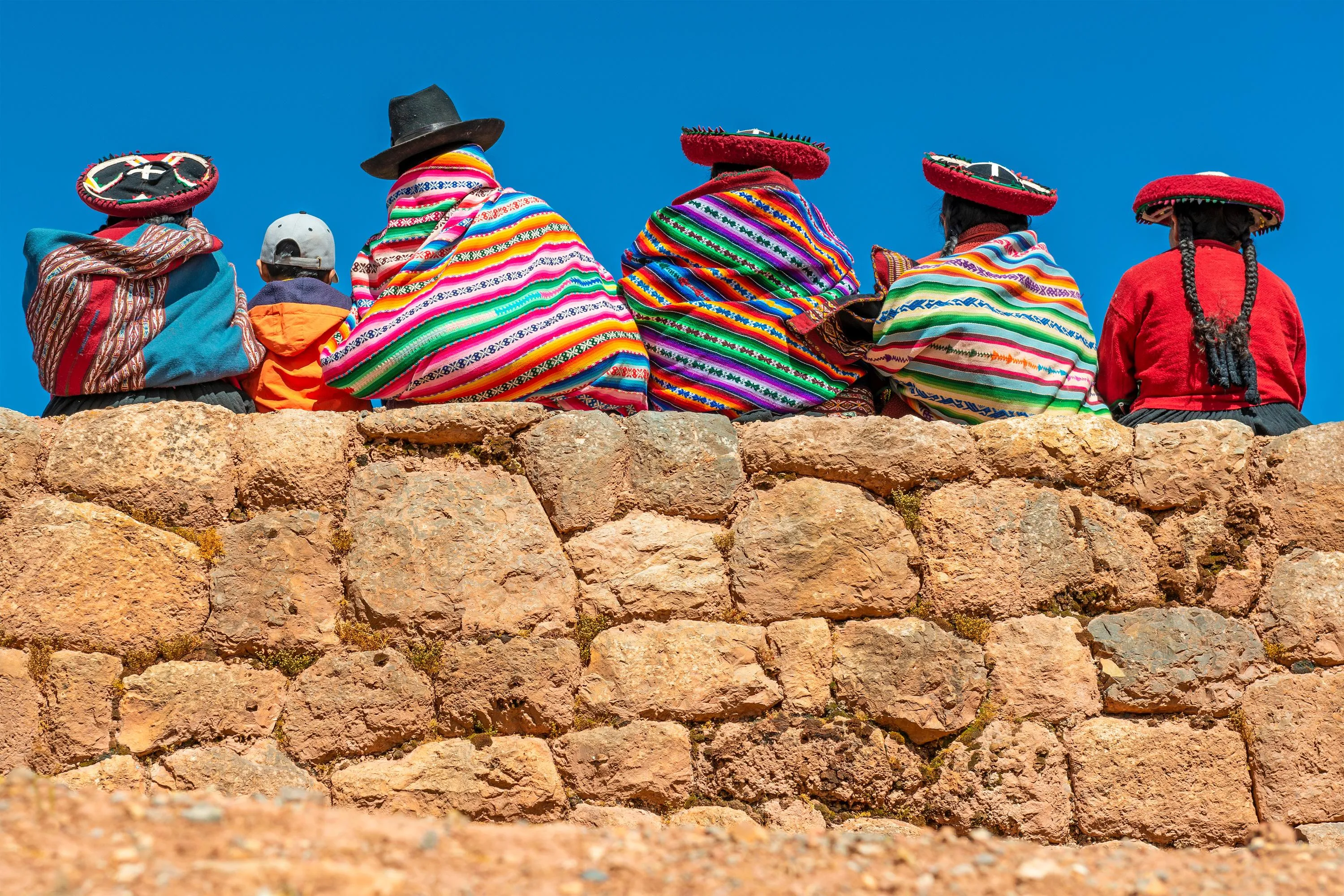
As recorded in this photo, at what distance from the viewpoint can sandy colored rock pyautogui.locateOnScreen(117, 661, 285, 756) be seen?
3.76 metres

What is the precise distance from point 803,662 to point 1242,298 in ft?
6.64

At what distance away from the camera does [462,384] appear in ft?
14.0

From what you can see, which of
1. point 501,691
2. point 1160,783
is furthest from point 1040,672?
point 501,691

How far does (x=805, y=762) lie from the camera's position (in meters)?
3.84

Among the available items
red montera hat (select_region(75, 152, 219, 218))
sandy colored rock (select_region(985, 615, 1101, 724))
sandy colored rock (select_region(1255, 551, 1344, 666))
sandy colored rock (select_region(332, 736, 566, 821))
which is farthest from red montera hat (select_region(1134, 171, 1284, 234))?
Result: red montera hat (select_region(75, 152, 219, 218))

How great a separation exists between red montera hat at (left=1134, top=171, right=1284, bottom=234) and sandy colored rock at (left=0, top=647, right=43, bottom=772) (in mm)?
3829

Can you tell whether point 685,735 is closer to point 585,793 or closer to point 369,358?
point 585,793

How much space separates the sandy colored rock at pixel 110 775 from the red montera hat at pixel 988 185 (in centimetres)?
312

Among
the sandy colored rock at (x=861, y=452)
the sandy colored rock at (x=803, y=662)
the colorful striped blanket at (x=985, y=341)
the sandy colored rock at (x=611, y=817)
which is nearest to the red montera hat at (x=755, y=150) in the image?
the colorful striped blanket at (x=985, y=341)

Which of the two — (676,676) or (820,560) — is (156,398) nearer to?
(676,676)

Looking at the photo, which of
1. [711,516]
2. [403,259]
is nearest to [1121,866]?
Answer: [711,516]

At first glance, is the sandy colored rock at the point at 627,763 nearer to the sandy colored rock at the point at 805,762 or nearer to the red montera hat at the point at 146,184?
the sandy colored rock at the point at 805,762

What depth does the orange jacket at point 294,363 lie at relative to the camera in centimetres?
455

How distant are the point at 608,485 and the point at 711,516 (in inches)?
12.1
